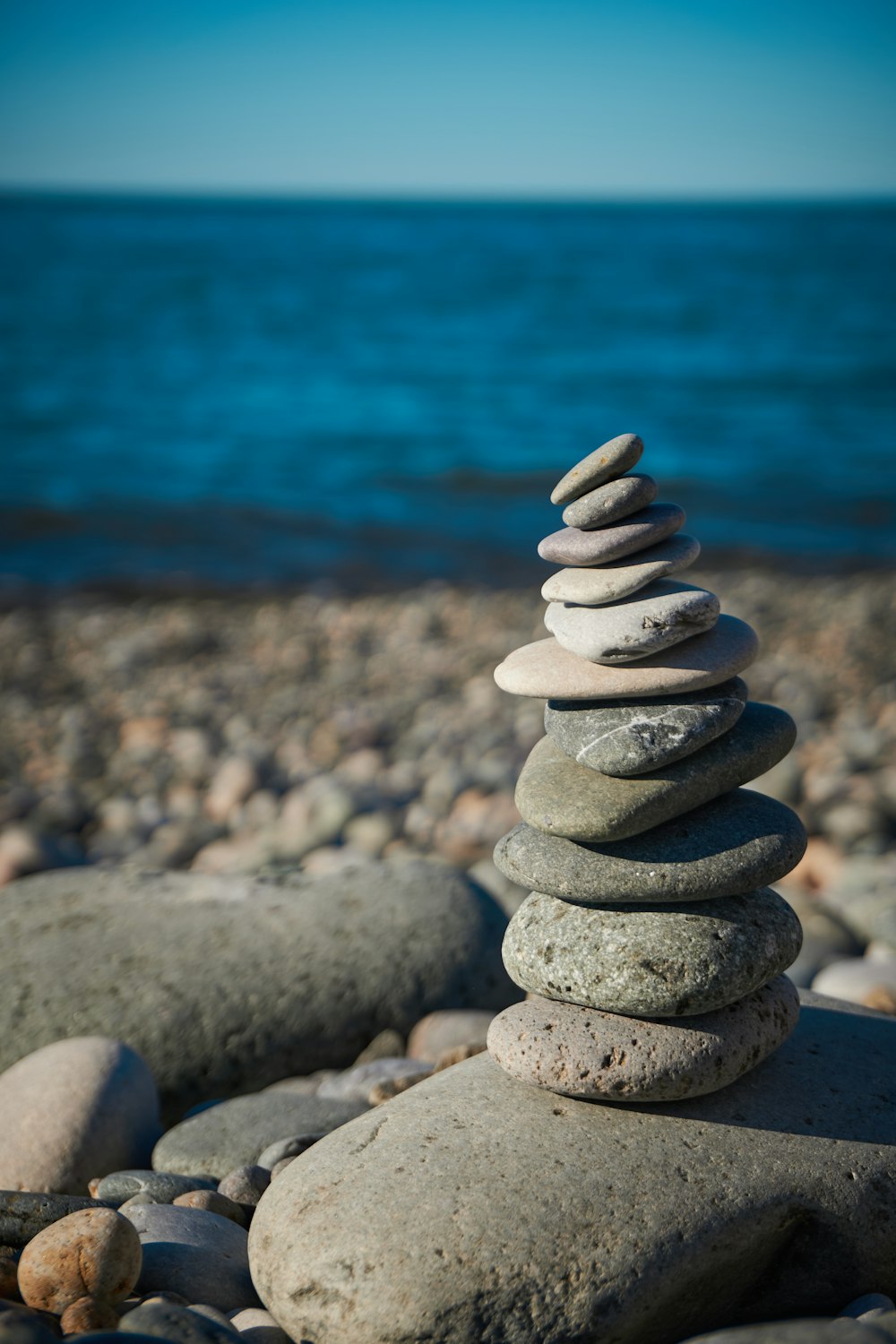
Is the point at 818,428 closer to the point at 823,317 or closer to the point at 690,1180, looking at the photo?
the point at 823,317

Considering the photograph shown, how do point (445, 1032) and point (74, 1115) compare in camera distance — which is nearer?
point (74, 1115)

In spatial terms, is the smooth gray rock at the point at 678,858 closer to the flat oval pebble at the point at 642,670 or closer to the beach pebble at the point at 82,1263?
the flat oval pebble at the point at 642,670

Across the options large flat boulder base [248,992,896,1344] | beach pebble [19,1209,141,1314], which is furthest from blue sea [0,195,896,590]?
beach pebble [19,1209,141,1314]

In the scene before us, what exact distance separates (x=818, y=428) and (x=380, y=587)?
1057 centimetres

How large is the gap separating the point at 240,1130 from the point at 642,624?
1910 millimetres

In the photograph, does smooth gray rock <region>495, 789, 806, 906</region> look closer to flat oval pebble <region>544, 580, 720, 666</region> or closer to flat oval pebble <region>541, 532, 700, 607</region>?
flat oval pebble <region>544, 580, 720, 666</region>

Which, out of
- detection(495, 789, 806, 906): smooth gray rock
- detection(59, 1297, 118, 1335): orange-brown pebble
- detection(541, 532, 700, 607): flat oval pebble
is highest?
detection(541, 532, 700, 607): flat oval pebble

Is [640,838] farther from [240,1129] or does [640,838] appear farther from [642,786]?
[240,1129]

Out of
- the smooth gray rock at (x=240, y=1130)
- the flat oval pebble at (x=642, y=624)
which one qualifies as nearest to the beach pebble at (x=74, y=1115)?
the smooth gray rock at (x=240, y=1130)

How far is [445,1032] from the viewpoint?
12.6ft

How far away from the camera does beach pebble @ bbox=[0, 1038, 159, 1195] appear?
10.3 ft

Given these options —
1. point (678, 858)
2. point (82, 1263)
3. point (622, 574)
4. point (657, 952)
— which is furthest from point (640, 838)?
point (82, 1263)

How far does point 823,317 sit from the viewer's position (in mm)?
31719

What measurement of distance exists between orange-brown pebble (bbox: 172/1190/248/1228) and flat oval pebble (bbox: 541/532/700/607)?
1.69 meters
